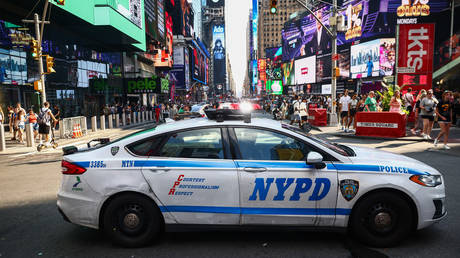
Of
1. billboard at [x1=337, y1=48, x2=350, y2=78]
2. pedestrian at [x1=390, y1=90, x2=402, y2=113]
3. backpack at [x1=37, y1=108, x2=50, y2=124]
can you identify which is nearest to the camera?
backpack at [x1=37, y1=108, x2=50, y2=124]

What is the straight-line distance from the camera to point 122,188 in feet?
11.5

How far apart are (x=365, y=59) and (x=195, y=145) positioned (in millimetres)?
60923

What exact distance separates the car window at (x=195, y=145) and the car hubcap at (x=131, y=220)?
75 cm

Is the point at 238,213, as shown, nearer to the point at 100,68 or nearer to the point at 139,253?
the point at 139,253

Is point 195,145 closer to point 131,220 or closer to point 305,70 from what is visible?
point 131,220

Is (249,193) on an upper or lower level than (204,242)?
upper

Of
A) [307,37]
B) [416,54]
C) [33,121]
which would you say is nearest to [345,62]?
[307,37]

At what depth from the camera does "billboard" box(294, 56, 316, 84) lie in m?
78.8

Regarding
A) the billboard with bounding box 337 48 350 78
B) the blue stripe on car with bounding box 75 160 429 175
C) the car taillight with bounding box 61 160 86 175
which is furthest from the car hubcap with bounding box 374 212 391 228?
the billboard with bounding box 337 48 350 78

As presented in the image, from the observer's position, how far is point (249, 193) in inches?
137

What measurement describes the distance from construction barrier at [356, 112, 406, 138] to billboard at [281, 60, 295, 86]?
7981 cm

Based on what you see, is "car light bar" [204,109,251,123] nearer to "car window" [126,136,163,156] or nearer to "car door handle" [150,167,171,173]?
"car window" [126,136,163,156]

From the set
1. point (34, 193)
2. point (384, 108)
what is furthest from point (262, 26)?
point (34, 193)

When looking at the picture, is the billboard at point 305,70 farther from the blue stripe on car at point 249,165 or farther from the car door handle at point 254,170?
the car door handle at point 254,170
